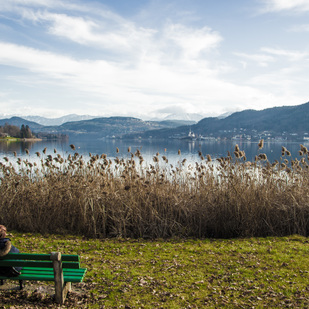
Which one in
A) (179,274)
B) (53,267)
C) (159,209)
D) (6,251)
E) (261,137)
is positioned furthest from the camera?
(261,137)

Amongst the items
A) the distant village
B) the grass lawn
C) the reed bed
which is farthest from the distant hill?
the grass lawn

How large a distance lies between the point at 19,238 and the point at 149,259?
428 cm

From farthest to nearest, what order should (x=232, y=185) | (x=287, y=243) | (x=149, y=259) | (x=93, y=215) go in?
(x=232, y=185)
(x=93, y=215)
(x=287, y=243)
(x=149, y=259)

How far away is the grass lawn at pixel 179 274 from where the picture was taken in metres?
5.31

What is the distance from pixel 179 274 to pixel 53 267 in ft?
9.25

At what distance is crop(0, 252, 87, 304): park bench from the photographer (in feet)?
16.1

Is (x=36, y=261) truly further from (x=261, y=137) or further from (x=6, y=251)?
(x=261, y=137)

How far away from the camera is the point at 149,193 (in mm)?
10070

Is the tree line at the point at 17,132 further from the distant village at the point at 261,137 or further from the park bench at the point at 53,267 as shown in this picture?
the park bench at the point at 53,267

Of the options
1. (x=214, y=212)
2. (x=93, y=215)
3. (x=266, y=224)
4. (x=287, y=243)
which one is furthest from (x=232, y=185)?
(x=93, y=215)

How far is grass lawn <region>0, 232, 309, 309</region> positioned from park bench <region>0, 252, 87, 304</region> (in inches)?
14.7

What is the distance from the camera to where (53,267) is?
194 inches

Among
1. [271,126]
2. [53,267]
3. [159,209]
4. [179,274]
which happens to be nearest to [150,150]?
[159,209]

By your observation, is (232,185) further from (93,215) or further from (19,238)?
(19,238)
